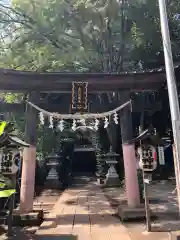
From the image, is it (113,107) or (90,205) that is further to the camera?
(90,205)

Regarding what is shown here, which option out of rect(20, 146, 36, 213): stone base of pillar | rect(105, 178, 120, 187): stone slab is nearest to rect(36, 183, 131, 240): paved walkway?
rect(20, 146, 36, 213): stone base of pillar

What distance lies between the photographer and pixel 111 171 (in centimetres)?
1656

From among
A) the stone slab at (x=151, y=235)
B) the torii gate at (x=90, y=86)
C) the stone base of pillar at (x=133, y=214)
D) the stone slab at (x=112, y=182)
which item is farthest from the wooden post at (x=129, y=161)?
the stone slab at (x=112, y=182)

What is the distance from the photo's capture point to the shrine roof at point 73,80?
8461 millimetres

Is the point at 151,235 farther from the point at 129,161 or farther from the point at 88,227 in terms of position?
the point at 129,161

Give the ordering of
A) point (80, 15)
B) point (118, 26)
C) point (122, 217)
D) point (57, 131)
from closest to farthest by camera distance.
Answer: point (122, 217)
point (80, 15)
point (118, 26)
point (57, 131)

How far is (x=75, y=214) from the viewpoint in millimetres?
8500

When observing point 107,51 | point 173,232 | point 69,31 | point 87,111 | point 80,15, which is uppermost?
point 69,31

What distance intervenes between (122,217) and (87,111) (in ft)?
12.3

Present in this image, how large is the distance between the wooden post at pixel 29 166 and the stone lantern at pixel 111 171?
9.15m

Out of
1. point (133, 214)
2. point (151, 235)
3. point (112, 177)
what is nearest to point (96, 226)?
point (133, 214)

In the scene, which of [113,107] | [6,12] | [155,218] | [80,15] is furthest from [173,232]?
[6,12]

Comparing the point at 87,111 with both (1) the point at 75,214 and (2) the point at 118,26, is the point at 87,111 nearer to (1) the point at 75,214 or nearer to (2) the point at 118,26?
(1) the point at 75,214

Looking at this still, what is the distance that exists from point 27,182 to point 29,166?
1.72 feet
